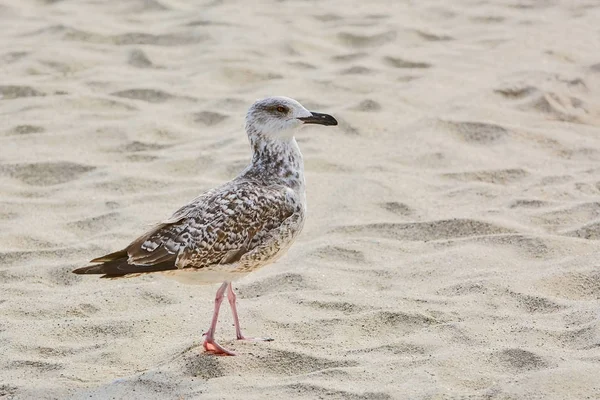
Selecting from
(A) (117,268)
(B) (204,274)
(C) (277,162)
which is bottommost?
(B) (204,274)

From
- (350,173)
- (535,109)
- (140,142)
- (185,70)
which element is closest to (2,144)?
(140,142)

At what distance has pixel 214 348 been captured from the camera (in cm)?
513

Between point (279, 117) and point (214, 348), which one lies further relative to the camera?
point (279, 117)

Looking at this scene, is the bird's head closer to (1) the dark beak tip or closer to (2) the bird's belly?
(1) the dark beak tip

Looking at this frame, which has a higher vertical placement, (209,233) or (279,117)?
(279,117)

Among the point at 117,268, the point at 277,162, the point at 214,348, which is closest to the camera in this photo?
the point at 117,268

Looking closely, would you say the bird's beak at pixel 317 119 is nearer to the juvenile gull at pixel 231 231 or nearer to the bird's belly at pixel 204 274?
the juvenile gull at pixel 231 231

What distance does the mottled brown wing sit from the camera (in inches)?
197

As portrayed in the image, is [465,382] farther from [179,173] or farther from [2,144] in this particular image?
[2,144]

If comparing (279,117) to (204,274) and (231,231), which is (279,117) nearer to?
(231,231)

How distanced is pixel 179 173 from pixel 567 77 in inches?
137

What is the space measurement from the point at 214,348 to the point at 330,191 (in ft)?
8.61

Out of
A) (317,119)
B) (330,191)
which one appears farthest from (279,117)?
(330,191)

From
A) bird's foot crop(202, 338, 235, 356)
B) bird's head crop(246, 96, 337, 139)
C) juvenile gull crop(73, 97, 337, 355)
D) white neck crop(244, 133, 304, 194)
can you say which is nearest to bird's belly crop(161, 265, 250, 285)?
juvenile gull crop(73, 97, 337, 355)
